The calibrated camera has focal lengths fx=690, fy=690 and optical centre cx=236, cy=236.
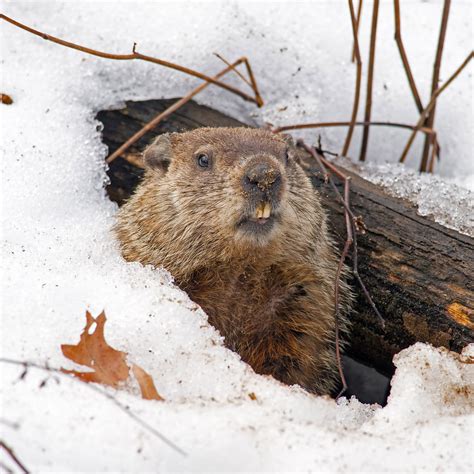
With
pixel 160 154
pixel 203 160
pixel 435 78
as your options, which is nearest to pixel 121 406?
pixel 203 160

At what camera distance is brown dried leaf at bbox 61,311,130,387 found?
2.56 metres

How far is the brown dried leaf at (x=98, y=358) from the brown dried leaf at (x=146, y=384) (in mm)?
53

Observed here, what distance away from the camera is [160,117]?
4.38m

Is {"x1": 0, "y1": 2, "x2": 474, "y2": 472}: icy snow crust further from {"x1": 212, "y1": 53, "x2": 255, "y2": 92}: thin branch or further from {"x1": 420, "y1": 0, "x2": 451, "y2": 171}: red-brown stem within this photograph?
{"x1": 420, "y1": 0, "x2": 451, "y2": 171}: red-brown stem

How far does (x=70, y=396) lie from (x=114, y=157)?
2.28 m

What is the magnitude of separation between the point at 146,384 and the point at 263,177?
115 centimetres

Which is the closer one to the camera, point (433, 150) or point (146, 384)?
point (146, 384)

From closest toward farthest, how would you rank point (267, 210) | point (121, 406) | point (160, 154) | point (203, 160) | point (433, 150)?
point (121, 406) → point (267, 210) → point (203, 160) → point (160, 154) → point (433, 150)

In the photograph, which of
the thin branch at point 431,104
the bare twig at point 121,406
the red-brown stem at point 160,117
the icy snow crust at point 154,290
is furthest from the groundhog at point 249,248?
the bare twig at point 121,406

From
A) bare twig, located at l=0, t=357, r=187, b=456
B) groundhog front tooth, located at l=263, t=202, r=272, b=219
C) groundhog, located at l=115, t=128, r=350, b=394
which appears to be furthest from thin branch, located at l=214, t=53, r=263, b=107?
bare twig, located at l=0, t=357, r=187, b=456

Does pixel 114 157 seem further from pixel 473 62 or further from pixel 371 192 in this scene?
pixel 473 62

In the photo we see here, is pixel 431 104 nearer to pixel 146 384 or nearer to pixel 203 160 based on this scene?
pixel 203 160

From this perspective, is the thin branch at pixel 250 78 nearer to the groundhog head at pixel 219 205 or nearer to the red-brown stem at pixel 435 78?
the groundhog head at pixel 219 205

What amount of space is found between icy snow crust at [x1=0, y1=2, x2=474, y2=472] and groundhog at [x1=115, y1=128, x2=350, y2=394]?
23 cm
